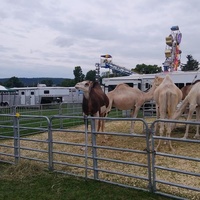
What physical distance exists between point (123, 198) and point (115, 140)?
4.87 metres

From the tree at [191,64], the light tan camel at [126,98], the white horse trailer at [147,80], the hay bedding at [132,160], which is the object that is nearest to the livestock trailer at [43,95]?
the white horse trailer at [147,80]

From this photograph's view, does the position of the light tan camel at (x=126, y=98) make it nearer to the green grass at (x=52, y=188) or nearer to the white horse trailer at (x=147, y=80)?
the green grass at (x=52, y=188)

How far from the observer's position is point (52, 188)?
5.29 meters

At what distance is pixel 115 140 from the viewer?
9562mm

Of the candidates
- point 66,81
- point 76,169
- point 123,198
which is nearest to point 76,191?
point 123,198

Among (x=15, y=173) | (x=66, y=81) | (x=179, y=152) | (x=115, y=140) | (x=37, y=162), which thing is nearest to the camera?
(x=15, y=173)

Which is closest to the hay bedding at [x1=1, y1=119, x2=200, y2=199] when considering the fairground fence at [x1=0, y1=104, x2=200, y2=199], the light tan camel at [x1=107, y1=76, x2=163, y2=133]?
the fairground fence at [x1=0, y1=104, x2=200, y2=199]

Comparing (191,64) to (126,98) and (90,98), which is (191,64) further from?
(90,98)

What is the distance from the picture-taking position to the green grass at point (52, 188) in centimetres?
483

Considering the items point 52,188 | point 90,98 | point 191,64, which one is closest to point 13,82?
point 191,64

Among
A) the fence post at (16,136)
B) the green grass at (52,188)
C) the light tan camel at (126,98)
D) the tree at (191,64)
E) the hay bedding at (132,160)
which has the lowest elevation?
the green grass at (52,188)

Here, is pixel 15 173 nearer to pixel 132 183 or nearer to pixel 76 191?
pixel 76 191

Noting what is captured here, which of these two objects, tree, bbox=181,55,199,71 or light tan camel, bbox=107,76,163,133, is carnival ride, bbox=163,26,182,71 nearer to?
light tan camel, bbox=107,76,163,133

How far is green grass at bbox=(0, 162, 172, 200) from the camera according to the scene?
4828 millimetres
